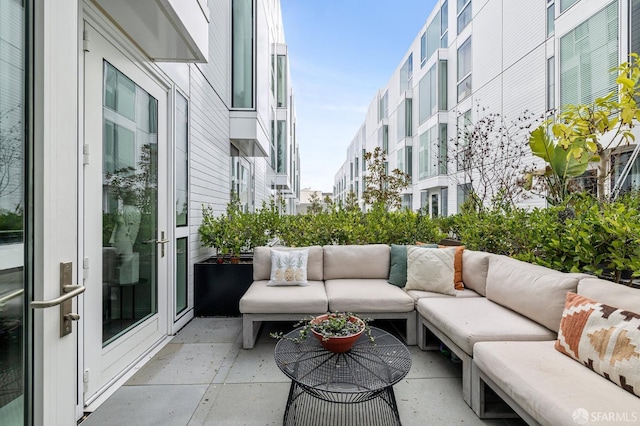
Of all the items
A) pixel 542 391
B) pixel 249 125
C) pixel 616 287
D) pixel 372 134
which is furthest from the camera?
pixel 372 134

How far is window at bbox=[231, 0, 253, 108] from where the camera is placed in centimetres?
617

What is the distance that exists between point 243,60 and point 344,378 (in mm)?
6077

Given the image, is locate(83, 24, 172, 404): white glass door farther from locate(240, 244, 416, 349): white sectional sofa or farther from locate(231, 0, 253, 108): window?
locate(231, 0, 253, 108): window

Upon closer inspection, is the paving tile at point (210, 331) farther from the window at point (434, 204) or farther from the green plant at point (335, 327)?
the window at point (434, 204)

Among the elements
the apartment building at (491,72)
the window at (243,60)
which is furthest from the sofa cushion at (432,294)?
the window at (243,60)

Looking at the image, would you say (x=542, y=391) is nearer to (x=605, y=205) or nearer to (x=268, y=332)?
(x=605, y=205)

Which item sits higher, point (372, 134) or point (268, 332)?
point (372, 134)

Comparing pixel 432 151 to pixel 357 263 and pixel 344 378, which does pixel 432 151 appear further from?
pixel 344 378

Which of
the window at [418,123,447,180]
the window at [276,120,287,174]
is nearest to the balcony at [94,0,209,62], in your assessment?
the window at [276,120,287,174]

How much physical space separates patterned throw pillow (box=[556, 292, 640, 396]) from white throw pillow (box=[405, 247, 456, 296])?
1507 mm

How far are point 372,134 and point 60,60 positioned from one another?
25.4 metres

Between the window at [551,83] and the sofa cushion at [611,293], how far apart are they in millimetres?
6812

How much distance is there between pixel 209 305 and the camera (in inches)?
186

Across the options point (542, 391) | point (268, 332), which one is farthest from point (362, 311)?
point (542, 391)
